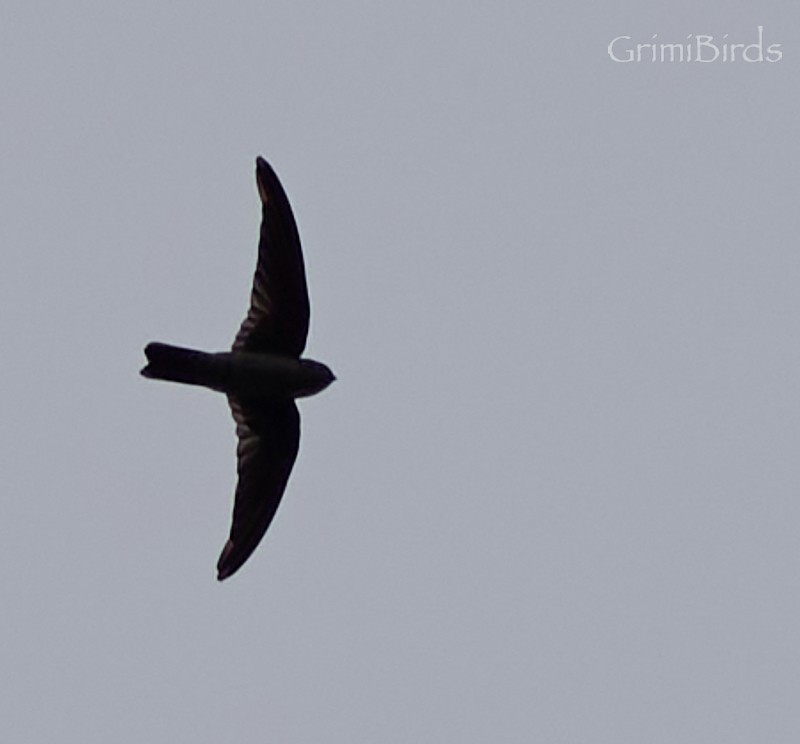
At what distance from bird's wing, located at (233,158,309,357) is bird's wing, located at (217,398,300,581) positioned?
1.62 feet

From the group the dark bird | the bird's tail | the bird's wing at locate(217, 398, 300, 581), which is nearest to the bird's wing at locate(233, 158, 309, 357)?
the dark bird

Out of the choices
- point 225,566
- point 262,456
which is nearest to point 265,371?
point 262,456

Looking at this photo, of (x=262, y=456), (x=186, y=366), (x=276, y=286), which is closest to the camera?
(x=186, y=366)

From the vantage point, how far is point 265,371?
539 inches

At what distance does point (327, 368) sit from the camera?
542 inches

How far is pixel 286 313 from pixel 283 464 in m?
1.12

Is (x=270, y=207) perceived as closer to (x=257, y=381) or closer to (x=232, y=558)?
(x=257, y=381)

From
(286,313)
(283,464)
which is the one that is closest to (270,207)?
(286,313)

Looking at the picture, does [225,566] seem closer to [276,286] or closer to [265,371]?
[265,371]

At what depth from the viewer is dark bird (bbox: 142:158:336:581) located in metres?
13.4

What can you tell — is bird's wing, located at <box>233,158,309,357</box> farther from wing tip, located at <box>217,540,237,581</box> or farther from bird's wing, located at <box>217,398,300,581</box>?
wing tip, located at <box>217,540,237,581</box>

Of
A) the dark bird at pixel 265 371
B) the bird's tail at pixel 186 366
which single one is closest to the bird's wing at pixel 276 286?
the dark bird at pixel 265 371

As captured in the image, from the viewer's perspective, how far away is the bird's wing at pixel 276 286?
44.0 feet

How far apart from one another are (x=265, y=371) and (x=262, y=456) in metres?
0.72
